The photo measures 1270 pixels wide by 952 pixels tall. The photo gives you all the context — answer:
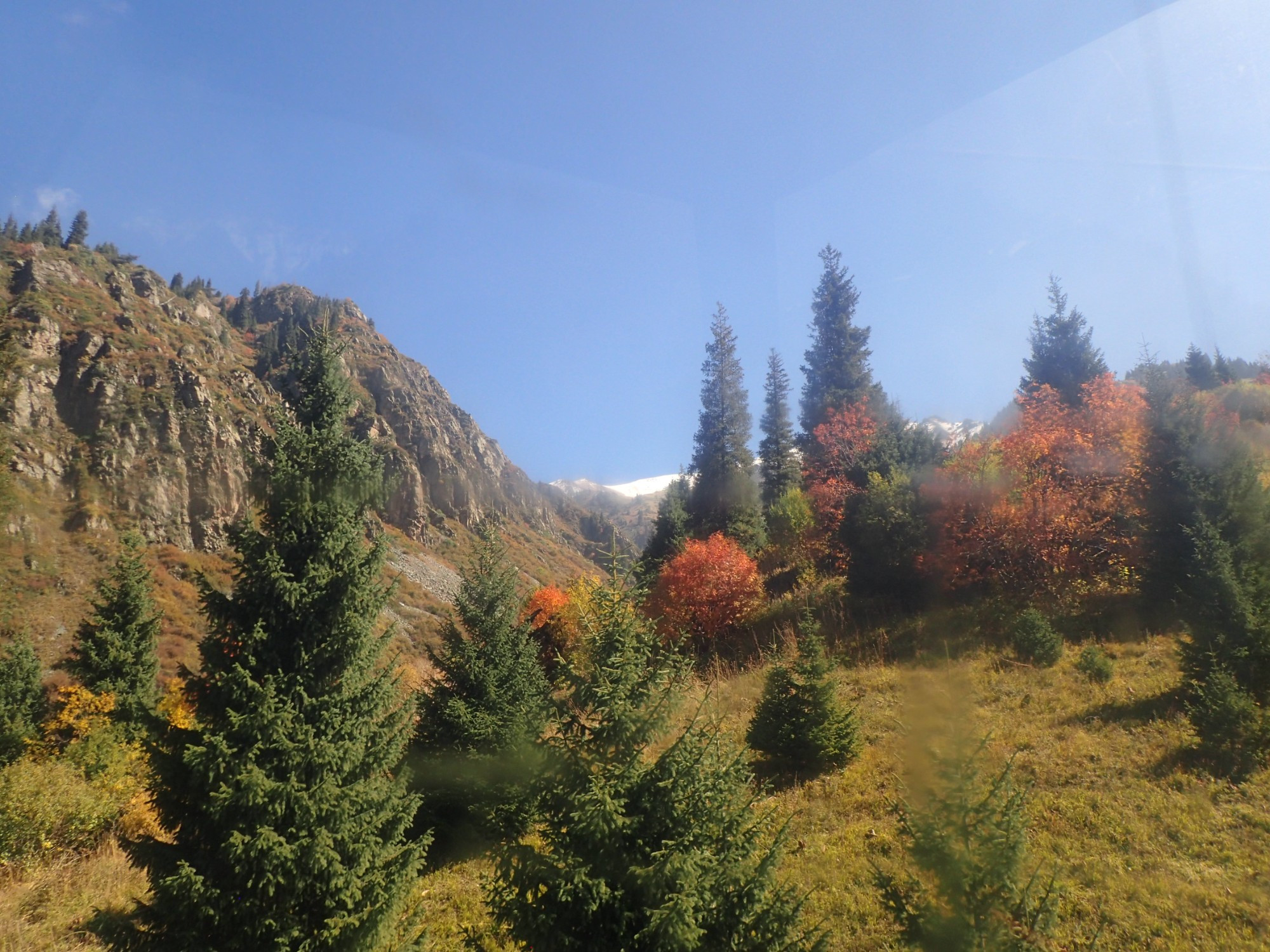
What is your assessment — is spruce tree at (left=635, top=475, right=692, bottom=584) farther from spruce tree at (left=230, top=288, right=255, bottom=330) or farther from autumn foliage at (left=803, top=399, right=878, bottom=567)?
spruce tree at (left=230, top=288, right=255, bottom=330)

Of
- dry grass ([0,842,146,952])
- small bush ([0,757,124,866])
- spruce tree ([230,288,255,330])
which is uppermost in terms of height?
spruce tree ([230,288,255,330])

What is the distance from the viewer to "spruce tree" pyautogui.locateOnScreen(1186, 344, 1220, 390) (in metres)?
41.9

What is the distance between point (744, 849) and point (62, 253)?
16219 cm

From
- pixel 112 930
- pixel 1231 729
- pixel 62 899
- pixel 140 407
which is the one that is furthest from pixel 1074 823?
pixel 140 407

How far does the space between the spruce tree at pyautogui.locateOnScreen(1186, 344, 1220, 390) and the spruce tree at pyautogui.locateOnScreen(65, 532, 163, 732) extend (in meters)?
66.1

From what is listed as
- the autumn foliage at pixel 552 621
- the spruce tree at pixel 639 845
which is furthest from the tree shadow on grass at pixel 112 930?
the autumn foliage at pixel 552 621

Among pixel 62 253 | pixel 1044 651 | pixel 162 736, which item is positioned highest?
pixel 62 253

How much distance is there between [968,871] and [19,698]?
35016 mm

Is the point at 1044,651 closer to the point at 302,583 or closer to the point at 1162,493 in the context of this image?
the point at 1162,493

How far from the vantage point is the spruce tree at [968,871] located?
4676mm

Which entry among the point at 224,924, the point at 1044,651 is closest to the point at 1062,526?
the point at 1044,651

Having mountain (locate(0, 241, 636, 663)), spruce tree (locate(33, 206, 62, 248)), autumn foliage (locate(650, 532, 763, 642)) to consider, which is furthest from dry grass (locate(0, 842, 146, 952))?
spruce tree (locate(33, 206, 62, 248))

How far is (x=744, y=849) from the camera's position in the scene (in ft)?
18.4

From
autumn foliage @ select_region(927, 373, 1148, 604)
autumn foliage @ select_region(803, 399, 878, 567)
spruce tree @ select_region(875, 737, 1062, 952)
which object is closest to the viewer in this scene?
spruce tree @ select_region(875, 737, 1062, 952)
